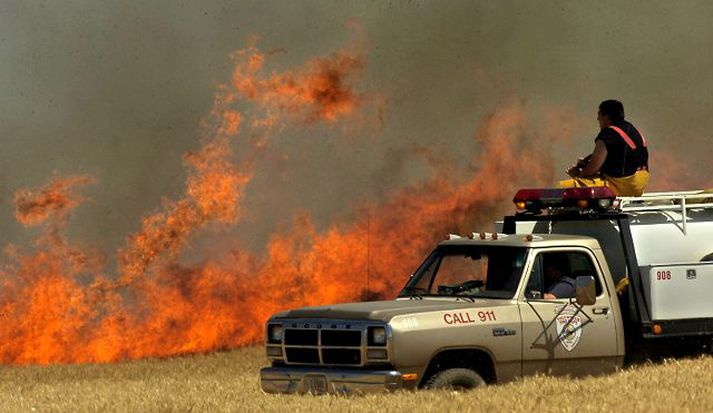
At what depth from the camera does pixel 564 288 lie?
15453mm

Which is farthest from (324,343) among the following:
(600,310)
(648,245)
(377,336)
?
(648,245)

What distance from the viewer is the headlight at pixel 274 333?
15.2m

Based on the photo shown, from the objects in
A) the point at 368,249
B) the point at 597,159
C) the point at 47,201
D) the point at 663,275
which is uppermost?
the point at 597,159

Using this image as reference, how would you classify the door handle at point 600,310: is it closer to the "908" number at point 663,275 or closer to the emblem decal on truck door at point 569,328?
the emblem decal on truck door at point 569,328

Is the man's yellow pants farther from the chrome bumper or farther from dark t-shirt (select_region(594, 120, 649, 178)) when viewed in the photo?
the chrome bumper

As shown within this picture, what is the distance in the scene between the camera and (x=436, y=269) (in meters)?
16.0

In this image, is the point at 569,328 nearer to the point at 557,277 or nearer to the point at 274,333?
the point at 557,277

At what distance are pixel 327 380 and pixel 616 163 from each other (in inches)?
185

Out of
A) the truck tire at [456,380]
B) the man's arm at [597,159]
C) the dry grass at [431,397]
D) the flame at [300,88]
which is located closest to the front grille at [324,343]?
the dry grass at [431,397]

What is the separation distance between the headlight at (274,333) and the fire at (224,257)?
1029cm

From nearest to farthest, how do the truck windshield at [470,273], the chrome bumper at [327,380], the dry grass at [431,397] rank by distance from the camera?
the dry grass at [431,397]
the chrome bumper at [327,380]
the truck windshield at [470,273]

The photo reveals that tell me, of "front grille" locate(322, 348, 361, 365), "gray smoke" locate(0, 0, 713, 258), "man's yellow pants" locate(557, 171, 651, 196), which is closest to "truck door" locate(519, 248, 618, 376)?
"front grille" locate(322, 348, 361, 365)

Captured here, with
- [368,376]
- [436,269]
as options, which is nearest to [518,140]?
[436,269]

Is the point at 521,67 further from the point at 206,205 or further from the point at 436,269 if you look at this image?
the point at 436,269
